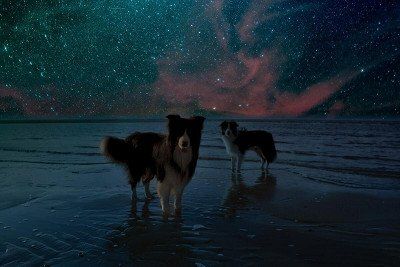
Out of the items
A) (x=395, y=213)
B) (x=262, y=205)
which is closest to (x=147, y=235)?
(x=262, y=205)

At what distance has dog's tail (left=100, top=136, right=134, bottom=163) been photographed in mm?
7586

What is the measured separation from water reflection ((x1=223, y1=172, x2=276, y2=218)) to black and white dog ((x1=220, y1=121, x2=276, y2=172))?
4.64ft

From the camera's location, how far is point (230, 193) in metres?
8.56

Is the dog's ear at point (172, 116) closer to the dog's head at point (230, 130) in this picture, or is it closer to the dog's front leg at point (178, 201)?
the dog's front leg at point (178, 201)

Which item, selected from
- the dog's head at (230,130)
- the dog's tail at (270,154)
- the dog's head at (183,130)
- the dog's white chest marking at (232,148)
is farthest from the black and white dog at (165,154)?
the dog's tail at (270,154)

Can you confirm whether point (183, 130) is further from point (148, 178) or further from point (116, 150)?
point (116, 150)

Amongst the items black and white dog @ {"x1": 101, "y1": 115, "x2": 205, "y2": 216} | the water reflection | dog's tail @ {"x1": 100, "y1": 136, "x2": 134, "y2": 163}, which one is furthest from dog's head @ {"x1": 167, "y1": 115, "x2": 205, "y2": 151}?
dog's tail @ {"x1": 100, "y1": 136, "x2": 134, "y2": 163}

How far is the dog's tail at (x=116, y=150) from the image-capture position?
24.9 ft

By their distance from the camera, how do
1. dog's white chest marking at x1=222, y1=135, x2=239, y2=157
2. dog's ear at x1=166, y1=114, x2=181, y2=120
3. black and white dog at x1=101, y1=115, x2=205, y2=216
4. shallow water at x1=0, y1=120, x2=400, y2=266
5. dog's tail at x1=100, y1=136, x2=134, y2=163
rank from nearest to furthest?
shallow water at x1=0, y1=120, x2=400, y2=266, dog's ear at x1=166, y1=114, x2=181, y2=120, black and white dog at x1=101, y1=115, x2=205, y2=216, dog's tail at x1=100, y1=136, x2=134, y2=163, dog's white chest marking at x1=222, y1=135, x2=239, y2=157

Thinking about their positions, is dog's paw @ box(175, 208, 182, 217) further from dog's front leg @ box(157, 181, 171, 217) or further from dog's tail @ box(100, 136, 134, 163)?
dog's tail @ box(100, 136, 134, 163)

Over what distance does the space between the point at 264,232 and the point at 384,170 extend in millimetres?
8328

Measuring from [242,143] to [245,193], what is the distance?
4.12m

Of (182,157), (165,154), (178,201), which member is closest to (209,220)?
(178,201)

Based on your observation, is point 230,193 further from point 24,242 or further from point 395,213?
point 24,242
